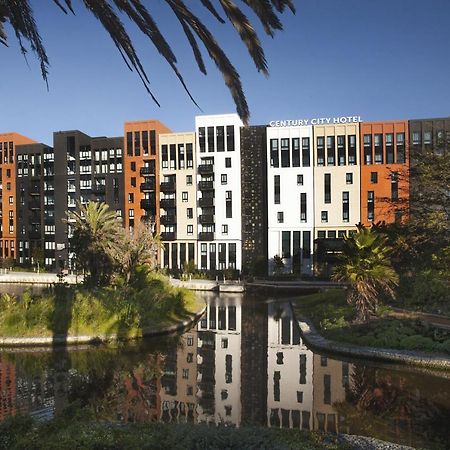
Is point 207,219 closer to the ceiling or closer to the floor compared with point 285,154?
closer to the floor

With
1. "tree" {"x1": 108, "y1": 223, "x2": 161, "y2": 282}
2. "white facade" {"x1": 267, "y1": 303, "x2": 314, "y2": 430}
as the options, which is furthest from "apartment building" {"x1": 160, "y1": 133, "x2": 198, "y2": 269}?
"white facade" {"x1": 267, "y1": 303, "x2": 314, "y2": 430}

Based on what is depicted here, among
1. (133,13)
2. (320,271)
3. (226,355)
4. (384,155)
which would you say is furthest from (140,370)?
(384,155)

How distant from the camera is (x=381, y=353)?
820 inches

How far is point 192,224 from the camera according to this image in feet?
228

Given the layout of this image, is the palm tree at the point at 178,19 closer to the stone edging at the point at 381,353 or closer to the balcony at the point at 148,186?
the stone edging at the point at 381,353

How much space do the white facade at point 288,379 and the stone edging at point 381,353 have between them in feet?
2.61

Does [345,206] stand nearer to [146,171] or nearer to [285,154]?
[285,154]

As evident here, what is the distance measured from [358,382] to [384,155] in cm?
5184

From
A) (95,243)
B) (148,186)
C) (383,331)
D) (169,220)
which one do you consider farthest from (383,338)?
(148,186)

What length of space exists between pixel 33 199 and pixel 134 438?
256 ft

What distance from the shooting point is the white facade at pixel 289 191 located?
65725 mm

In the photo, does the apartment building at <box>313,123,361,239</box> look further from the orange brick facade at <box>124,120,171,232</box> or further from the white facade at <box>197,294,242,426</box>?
the white facade at <box>197,294,242,426</box>

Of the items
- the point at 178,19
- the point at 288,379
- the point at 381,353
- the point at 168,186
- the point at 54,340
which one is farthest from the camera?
the point at 168,186

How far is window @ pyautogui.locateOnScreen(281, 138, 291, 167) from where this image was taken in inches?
2628
